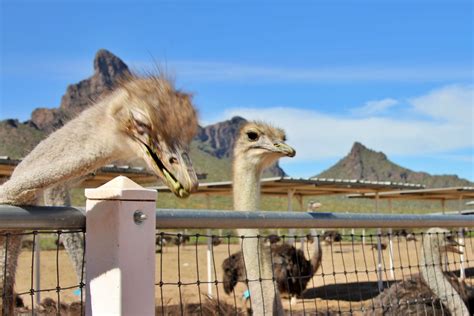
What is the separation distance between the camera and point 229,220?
251cm

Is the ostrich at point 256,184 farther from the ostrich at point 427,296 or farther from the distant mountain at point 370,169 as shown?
the distant mountain at point 370,169

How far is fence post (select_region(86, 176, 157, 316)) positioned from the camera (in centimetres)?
187

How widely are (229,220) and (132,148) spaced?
559 millimetres

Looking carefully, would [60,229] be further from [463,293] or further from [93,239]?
Result: [463,293]

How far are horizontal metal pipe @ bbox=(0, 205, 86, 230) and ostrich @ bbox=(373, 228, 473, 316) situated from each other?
A: 3.08 metres

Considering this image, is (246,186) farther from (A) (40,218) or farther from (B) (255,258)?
(A) (40,218)

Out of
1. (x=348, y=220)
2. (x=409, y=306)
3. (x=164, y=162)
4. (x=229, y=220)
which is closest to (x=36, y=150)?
(x=164, y=162)

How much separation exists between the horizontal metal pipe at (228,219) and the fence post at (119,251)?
0.29 ft

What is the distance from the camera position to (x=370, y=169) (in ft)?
389

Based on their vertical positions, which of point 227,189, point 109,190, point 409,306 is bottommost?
point 409,306

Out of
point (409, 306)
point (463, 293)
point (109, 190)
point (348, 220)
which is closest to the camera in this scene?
point (109, 190)

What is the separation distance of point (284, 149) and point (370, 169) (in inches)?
4531

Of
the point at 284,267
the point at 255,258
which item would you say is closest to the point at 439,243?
the point at 255,258

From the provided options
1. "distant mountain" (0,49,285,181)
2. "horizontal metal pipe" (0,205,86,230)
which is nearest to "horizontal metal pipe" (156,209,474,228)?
"distant mountain" (0,49,285,181)
